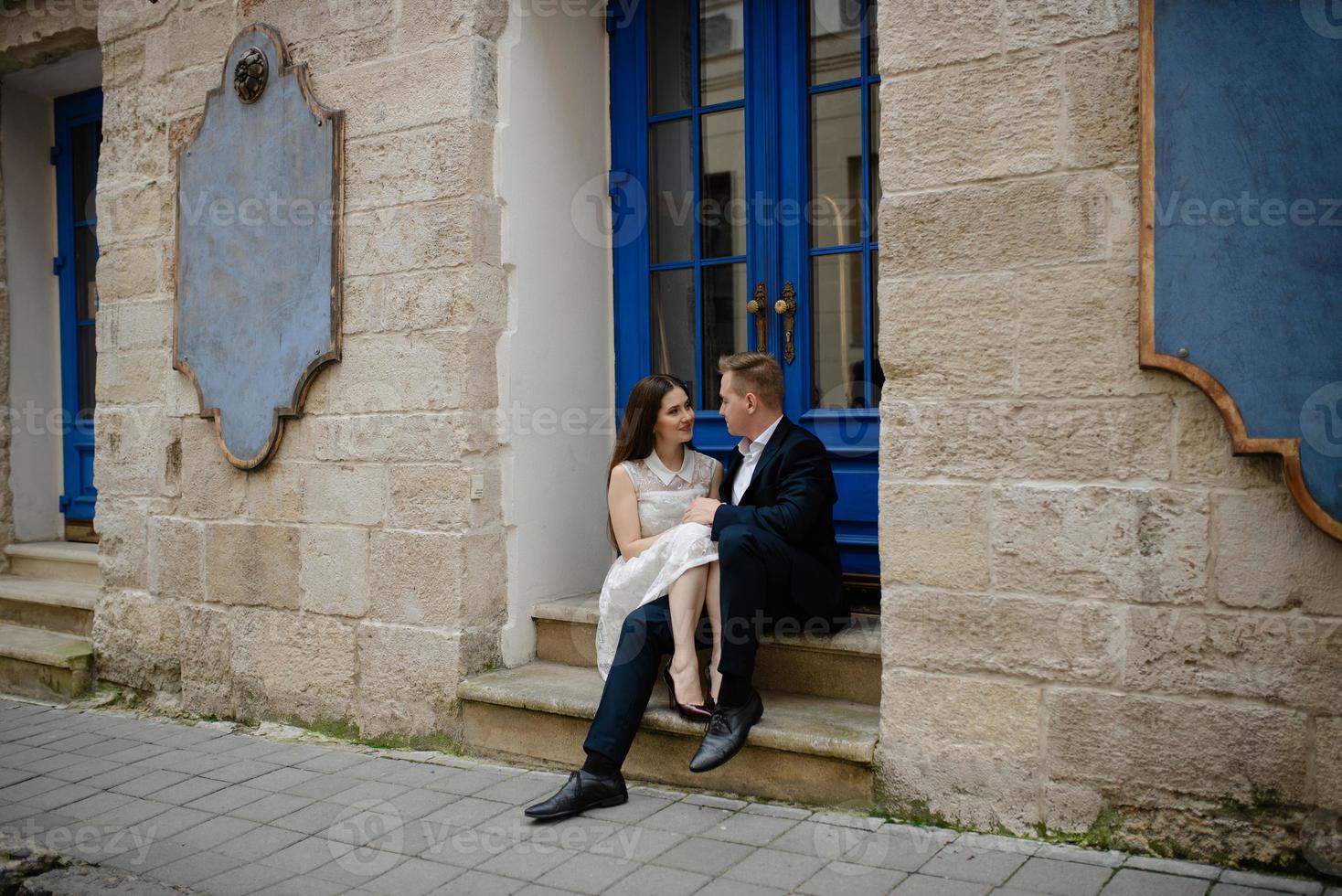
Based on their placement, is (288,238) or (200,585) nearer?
(288,238)

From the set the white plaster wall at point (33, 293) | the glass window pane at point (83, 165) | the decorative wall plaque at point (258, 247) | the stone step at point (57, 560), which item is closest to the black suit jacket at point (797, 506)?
the decorative wall plaque at point (258, 247)

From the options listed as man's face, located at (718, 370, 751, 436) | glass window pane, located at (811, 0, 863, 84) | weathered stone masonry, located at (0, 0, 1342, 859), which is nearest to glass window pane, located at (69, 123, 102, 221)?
weathered stone masonry, located at (0, 0, 1342, 859)

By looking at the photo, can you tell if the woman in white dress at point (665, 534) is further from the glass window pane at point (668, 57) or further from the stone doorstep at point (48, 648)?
the stone doorstep at point (48, 648)

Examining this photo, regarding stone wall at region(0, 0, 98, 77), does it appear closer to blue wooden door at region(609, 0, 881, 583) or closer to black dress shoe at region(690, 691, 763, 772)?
blue wooden door at region(609, 0, 881, 583)

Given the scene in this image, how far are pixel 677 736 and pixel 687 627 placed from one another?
0.38m

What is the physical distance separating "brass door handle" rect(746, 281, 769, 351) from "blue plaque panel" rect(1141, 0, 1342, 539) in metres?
1.78

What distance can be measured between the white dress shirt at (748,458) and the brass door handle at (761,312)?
2.13 ft

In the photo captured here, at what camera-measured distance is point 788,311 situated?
14.6 feet

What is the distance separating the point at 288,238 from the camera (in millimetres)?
4758

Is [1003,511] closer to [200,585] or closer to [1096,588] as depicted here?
[1096,588]

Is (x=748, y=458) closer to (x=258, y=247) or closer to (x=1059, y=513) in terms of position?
(x=1059, y=513)

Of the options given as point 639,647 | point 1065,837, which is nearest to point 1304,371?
point 1065,837

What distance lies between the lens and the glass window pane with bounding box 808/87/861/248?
4371mm

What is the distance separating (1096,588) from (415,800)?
225cm
